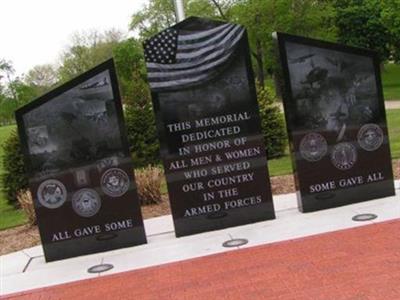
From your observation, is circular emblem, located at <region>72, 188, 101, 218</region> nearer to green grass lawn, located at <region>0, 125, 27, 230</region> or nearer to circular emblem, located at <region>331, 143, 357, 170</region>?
circular emblem, located at <region>331, 143, 357, 170</region>

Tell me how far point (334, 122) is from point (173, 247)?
109 inches

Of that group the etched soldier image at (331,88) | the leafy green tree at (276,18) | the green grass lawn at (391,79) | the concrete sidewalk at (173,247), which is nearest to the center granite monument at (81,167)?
the concrete sidewalk at (173,247)

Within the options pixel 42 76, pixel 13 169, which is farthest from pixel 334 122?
pixel 42 76

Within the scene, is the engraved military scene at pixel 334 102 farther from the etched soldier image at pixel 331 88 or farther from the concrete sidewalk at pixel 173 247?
the concrete sidewalk at pixel 173 247

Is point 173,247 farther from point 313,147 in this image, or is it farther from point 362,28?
point 362,28

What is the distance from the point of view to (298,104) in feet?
26.5

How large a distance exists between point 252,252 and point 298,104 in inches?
91.0

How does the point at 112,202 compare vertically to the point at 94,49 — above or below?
below

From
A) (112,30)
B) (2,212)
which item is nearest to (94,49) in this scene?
(112,30)

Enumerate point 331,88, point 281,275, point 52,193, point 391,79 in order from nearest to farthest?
point 281,275 < point 52,193 < point 331,88 < point 391,79

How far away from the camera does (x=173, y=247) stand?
7531 mm

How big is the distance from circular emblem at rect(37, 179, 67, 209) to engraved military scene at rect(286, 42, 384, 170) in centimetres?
319

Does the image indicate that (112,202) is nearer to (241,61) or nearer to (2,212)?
(241,61)

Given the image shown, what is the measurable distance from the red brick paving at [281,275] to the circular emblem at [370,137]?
5.10ft
